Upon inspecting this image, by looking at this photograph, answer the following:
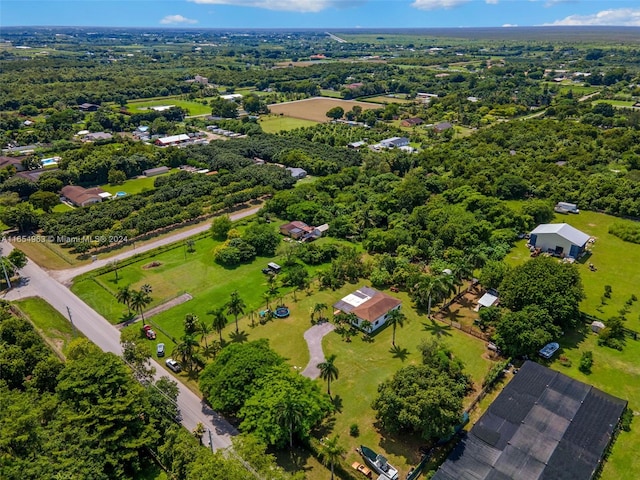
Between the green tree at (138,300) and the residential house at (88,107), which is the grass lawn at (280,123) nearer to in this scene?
the residential house at (88,107)

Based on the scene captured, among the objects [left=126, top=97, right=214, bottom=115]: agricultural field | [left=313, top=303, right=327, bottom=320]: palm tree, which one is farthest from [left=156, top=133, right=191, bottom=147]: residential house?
[left=313, top=303, right=327, bottom=320]: palm tree

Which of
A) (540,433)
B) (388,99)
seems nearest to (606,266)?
(540,433)

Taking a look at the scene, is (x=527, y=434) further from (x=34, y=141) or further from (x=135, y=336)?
(x=34, y=141)

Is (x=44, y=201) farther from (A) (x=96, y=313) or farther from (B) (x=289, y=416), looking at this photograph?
(B) (x=289, y=416)

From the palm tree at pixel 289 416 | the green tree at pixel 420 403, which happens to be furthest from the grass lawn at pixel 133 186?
the green tree at pixel 420 403

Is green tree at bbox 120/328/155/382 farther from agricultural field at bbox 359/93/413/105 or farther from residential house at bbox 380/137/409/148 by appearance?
agricultural field at bbox 359/93/413/105
